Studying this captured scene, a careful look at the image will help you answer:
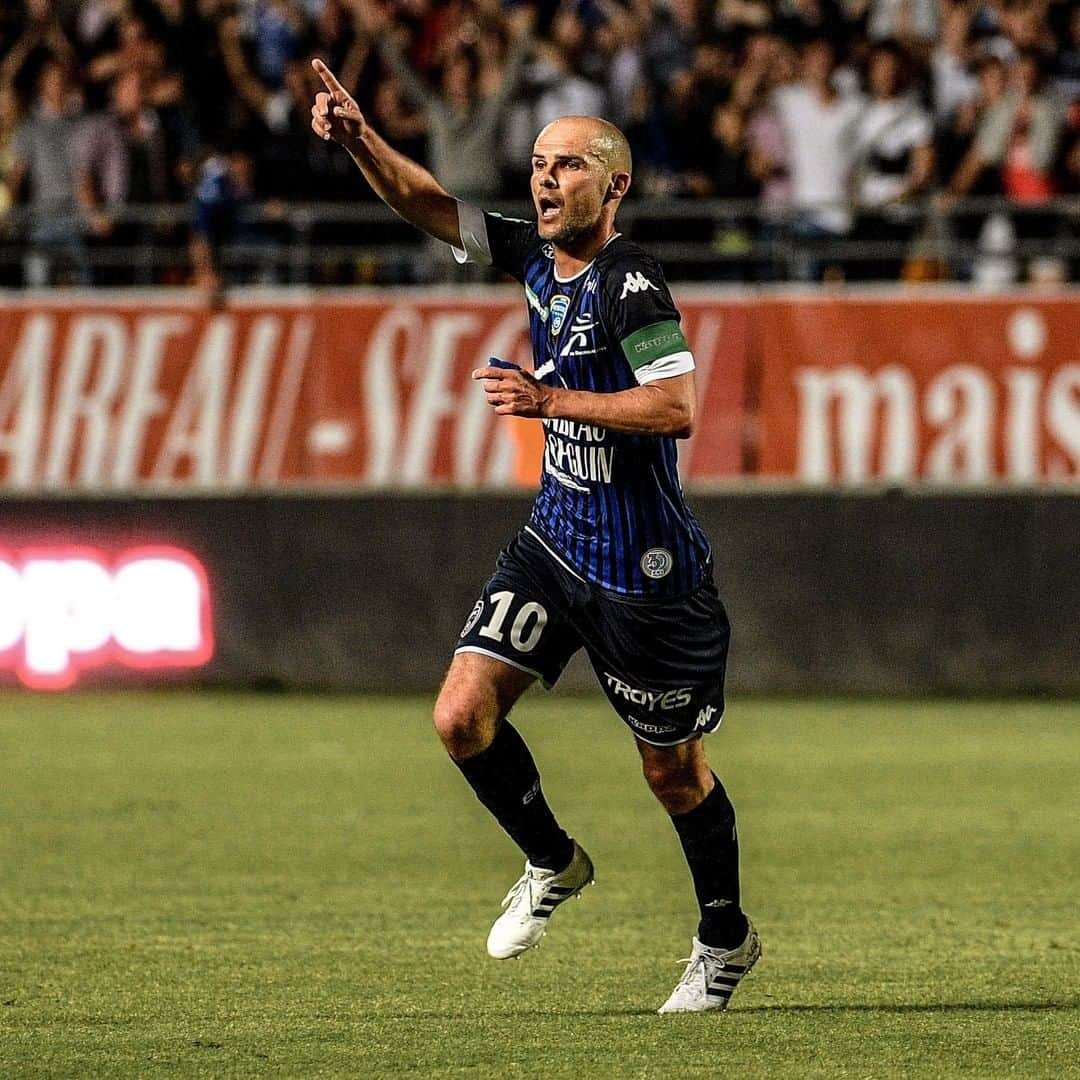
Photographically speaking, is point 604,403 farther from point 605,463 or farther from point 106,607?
point 106,607

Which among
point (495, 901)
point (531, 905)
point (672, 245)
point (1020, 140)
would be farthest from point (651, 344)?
point (1020, 140)

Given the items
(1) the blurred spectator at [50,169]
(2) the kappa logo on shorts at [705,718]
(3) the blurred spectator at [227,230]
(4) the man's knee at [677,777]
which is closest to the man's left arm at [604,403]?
(2) the kappa logo on shorts at [705,718]

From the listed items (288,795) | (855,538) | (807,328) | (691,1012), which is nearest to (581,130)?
(691,1012)

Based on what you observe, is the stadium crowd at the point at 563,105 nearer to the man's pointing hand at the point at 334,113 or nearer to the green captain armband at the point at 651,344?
the man's pointing hand at the point at 334,113

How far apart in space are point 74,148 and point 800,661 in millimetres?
6645

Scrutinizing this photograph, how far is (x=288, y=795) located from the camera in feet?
34.0

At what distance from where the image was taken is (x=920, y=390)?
1497cm

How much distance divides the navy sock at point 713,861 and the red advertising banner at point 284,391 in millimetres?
8762

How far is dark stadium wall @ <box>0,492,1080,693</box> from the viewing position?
542 inches

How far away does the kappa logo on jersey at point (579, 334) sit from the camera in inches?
241

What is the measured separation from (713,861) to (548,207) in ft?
5.77

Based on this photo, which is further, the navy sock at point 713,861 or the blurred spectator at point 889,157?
the blurred spectator at point 889,157

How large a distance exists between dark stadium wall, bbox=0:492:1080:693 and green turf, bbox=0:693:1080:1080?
2.06ft

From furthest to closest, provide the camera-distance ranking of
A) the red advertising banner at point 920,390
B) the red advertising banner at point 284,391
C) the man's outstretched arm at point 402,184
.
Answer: the red advertising banner at point 284,391 < the red advertising banner at point 920,390 < the man's outstretched arm at point 402,184
